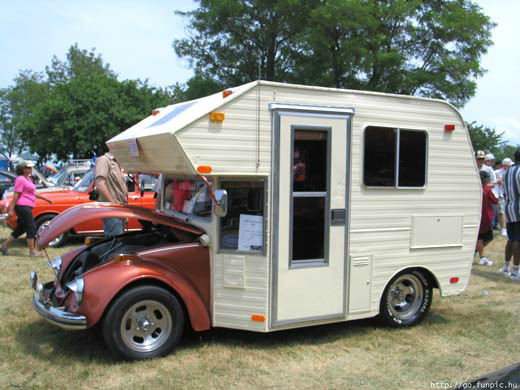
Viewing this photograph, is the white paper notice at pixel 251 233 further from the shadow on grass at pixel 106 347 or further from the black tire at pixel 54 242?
the black tire at pixel 54 242

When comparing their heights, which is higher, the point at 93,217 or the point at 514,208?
the point at 93,217

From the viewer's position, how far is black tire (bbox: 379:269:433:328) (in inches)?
207

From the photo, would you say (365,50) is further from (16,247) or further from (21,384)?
(21,384)

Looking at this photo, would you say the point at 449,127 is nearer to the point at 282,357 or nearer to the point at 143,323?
the point at 282,357

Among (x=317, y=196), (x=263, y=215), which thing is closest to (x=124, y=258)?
(x=263, y=215)

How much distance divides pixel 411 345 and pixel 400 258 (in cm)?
91

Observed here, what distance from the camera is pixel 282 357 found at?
4.52m

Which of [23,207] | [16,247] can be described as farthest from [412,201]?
[16,247]

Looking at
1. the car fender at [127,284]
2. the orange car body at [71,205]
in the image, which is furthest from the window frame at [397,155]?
the orange car body at [71,205]

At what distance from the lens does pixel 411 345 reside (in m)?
4.90

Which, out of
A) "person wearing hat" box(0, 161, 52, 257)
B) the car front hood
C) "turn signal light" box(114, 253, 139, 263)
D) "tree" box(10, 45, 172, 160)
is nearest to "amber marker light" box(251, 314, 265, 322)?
the car front hood

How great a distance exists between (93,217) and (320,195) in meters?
2.21

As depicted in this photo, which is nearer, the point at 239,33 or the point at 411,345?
the point at 411,345

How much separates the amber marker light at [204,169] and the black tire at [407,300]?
2.49m
